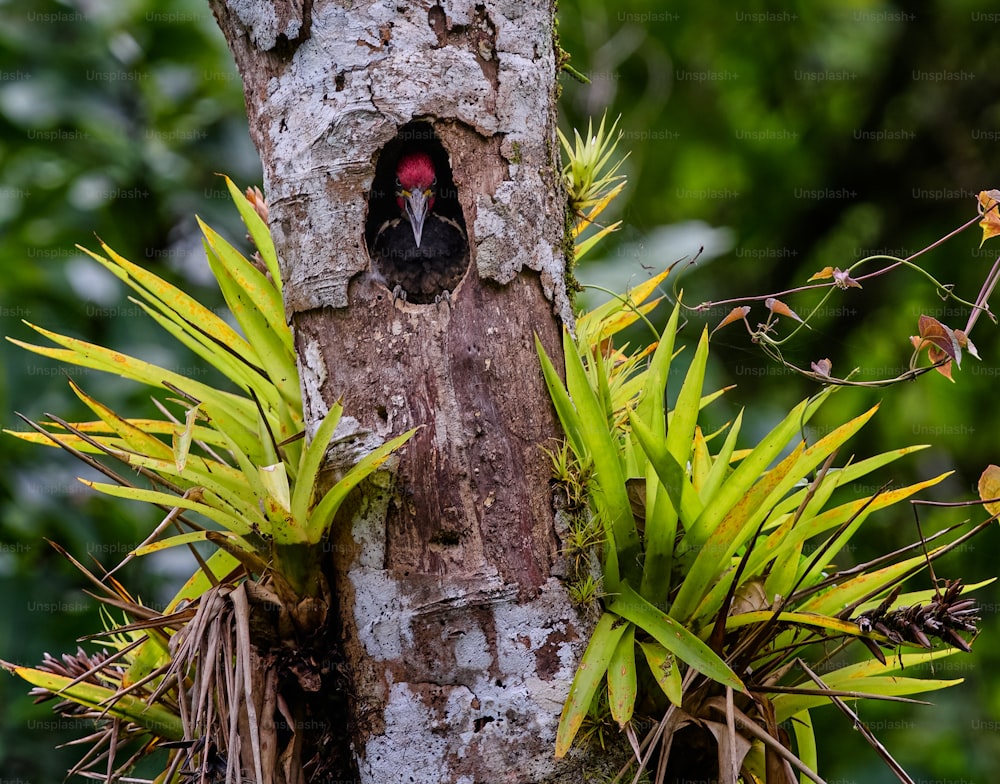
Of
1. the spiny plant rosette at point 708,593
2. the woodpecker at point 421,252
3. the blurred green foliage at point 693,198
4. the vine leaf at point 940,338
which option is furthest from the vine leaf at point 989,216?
the woodpecker at point 421,252

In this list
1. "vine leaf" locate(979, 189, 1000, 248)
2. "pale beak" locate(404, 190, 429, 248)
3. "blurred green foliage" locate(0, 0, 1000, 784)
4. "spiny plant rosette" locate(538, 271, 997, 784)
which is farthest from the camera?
"blurred green foliage" locate(0, 0, 1000, 784)

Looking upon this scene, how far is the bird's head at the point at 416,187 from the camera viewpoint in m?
1.36

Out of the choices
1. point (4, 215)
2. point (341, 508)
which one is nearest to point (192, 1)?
point (4, 215)

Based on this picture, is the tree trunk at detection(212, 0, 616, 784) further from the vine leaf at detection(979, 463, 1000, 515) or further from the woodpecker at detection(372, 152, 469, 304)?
the vine leaf at detection(979, 463, 1000, 515)

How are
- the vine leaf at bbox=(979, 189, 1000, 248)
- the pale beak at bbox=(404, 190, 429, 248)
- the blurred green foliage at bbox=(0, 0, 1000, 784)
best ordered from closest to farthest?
the vine leaf at bbox=(979, 189, 1000, 248) → the pale beak at bbox=(404, 190, 429, 248) → the blurred green foliage at bbox=(0, 0, 1000, 784)

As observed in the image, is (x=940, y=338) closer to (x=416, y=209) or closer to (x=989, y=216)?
(x=989, y=216)

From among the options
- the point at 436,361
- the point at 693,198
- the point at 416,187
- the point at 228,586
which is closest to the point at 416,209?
the point at 416,187

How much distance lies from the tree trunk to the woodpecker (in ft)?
0.09

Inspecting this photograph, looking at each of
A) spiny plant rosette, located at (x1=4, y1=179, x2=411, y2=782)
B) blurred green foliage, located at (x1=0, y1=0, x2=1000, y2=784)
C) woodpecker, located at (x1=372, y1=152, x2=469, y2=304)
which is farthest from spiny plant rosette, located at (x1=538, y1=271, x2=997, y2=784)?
blurred green foliage, located at (x1=0, y1=0, x2=1000, y2=784)

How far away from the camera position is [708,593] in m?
1.27

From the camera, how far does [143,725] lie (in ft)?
4.36

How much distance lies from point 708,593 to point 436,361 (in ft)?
1.54

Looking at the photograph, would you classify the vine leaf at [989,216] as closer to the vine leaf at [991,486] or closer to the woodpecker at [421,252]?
the vine leaf at [991,486]

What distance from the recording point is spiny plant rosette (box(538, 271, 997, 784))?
116 cm
